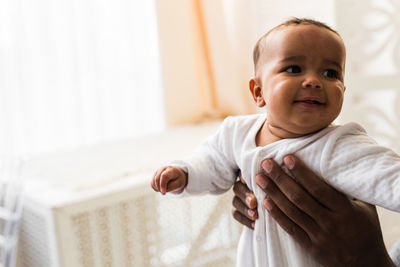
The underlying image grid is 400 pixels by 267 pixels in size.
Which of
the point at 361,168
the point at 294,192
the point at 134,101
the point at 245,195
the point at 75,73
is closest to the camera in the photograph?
the point at 361,168

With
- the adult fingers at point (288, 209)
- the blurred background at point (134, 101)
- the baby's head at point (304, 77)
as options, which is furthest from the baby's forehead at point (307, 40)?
the blurred background at point (134, 101)

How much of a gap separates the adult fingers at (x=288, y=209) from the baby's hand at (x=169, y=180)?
0.15 metres

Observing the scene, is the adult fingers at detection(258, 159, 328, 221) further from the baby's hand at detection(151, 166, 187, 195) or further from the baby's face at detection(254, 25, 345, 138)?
the baby's hand at detection(151, 166, 187, 195)

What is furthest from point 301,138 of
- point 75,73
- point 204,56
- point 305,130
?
point 204,56

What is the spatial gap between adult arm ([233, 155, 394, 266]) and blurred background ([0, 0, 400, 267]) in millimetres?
706

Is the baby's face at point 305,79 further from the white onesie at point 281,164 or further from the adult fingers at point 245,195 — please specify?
the adult fingers at point 245,195

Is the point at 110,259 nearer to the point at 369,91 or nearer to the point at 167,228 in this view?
the point at 167,228

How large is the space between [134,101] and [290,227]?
1.57 meters

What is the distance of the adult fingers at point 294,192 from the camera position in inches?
34.2

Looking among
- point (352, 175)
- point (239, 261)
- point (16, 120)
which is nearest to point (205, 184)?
point (239, 261)

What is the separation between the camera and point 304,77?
2.71 feet

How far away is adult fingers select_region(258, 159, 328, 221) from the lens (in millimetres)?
870

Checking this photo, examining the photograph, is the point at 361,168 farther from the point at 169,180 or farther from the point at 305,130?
the point at 169,180

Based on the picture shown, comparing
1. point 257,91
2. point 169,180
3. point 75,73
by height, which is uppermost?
point 75,73
